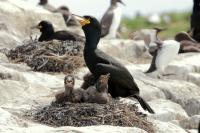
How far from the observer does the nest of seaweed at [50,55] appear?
1769 cm

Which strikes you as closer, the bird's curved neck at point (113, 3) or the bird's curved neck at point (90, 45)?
the bird's curved neck at point (90, 45)

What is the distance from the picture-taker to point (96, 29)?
15.5 metres

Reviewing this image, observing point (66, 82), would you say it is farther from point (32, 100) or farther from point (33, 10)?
point (33, 10)

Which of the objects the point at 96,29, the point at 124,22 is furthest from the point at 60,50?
the point at 124,22

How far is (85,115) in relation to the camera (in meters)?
13.1

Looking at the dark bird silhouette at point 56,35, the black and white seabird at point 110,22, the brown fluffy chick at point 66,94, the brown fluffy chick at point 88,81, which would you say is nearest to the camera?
the brown fluffy chick at point 66,94

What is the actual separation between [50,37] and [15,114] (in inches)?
266

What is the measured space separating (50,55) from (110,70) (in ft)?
10.7

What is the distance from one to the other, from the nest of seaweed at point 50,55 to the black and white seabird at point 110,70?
242cm

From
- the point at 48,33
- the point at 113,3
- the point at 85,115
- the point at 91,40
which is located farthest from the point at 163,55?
the point at 113,3

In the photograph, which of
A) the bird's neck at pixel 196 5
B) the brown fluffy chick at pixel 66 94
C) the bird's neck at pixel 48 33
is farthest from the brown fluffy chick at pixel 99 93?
the bird's neck at pixel 196 5

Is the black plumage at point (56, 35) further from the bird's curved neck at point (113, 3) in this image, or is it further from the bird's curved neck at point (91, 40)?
the bird's curved neck at point (113, 3)

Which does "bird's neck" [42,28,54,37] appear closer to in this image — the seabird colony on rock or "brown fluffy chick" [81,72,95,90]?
the seabird colony on rock

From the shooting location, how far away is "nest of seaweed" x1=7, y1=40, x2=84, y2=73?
696 inches
